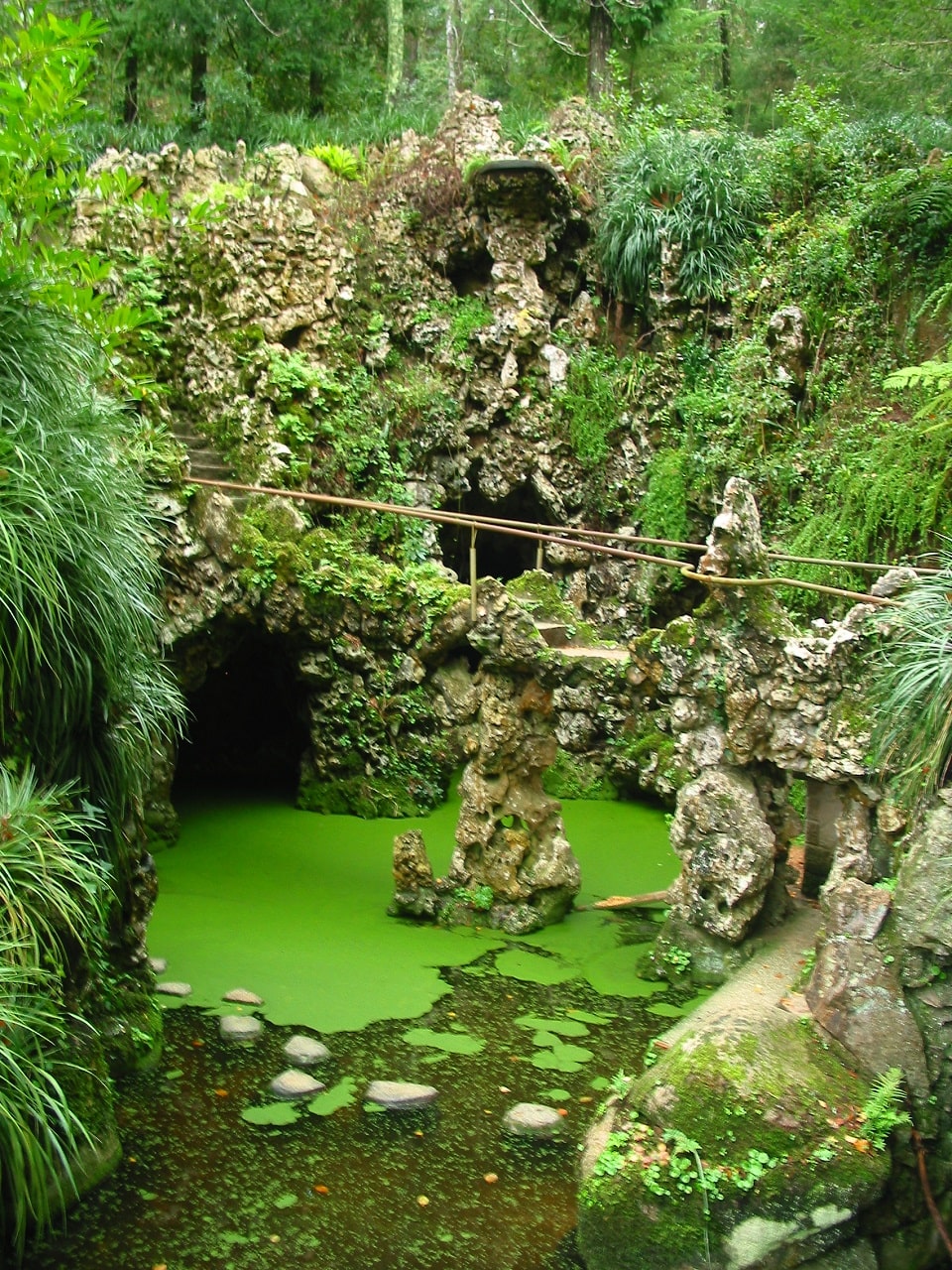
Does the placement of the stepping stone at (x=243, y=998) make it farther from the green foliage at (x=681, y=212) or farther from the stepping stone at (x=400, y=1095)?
the green foliage at (x=681, y=212)

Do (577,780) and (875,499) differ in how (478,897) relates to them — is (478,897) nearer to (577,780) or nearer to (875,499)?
(577,780)

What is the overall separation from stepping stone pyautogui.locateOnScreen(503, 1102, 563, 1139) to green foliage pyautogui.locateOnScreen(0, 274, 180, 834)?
1915 mm

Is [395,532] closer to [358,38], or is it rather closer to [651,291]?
[651,291]

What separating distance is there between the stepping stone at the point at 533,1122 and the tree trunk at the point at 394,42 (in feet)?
44.1

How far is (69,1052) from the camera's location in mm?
3719

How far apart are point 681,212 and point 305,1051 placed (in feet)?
29.0

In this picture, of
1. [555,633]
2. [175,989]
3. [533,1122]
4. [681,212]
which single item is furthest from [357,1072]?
[681,212]

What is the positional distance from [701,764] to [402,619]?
3.45 meters

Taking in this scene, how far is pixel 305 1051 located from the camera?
4770mm

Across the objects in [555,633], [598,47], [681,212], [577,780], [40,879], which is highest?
[598,47]

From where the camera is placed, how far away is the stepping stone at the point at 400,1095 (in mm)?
4426

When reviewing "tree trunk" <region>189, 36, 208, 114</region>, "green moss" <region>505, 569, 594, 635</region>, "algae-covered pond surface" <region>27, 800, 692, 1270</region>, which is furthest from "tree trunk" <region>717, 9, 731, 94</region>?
"algae-covered pond surface" <region>27, 800, 692, 1270</region>

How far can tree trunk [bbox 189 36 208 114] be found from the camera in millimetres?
13594

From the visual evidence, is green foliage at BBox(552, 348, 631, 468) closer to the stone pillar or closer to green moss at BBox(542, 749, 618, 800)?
green moss at BBox(542, 749, 618, 800)
